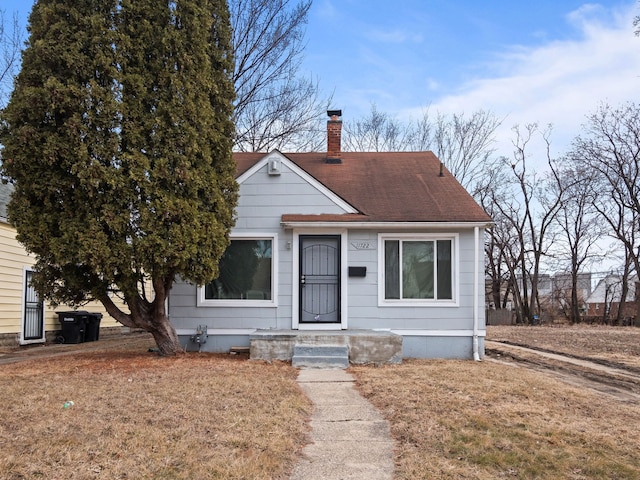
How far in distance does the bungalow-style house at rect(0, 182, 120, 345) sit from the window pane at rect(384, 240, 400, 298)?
7764 mm

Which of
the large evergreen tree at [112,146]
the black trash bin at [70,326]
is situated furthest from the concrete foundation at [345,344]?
the black trash bin at [70,326]

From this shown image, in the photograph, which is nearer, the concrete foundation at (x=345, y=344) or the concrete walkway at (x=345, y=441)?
the concrete walkway at (x=345, y=441)

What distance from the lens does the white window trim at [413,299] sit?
10742 millimetres

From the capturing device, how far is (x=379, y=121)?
3106 centimetres

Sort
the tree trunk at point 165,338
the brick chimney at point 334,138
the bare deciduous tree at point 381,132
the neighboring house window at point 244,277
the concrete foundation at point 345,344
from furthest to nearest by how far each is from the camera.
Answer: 1. the bare deciduous tree at point 381,132
2. the brick chimney at point 334,138
3. the neighboring house window at point 244,277
4. the tree trunk at point 165,338
5. the concrete foundation at point 345,344

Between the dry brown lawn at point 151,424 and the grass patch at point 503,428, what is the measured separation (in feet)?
3.23

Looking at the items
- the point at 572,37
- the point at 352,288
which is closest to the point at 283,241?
the point at 352,288

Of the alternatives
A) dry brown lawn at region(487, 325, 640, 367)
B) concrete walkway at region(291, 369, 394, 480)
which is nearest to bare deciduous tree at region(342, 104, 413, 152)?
dry brown lawn at region(487, 325, 640, 367)

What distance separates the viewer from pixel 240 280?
428 inches

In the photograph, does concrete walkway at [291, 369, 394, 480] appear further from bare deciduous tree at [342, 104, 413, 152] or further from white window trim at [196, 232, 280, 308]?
bare deciduous tree at [342, 104, 413, 152]

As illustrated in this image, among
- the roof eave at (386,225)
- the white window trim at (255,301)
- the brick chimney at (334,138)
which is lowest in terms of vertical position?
the white window trim at (255,301)

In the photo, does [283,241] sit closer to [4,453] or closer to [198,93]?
[198,93]

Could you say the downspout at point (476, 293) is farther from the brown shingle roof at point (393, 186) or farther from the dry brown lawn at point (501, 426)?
the dry brown lawn at point (501, 426)

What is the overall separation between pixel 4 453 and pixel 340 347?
6019mm
